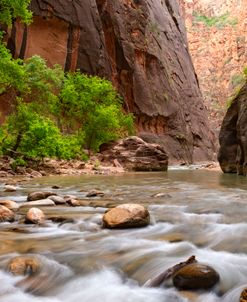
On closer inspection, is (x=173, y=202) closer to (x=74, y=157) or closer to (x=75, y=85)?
(x=74, y=157)

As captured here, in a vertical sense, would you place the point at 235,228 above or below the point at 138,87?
below

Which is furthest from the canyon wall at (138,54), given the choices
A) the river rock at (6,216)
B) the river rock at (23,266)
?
the river rock at (23,266)

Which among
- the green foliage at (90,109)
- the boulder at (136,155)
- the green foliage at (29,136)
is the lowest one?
the boulder at (136,155)

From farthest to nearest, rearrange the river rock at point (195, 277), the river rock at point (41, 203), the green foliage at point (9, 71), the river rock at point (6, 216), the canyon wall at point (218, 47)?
the canyon wall at point (218, 47), the green foliage at point (9, 71), the river rock at point (41, 203), the river rock at point (6, 216), the river rock at point (195, 277)

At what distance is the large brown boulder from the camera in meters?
18.8

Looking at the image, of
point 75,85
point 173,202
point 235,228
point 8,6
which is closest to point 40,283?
point 235,228

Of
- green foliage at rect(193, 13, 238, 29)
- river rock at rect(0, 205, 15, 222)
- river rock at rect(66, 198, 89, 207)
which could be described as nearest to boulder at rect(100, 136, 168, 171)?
river rock at rect(66, 198, 89, 207)

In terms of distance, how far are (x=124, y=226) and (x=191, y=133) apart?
50650 millimetres

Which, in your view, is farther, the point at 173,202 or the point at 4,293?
the point at 173,202

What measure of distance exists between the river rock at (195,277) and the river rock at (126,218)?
198 centimetres

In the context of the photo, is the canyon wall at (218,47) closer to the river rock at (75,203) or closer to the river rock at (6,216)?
the river rock at (75,203)

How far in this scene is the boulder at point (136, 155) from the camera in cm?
2683

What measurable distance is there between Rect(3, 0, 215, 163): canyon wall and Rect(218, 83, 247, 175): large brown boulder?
17.6 metres

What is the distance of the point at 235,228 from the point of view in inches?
201
